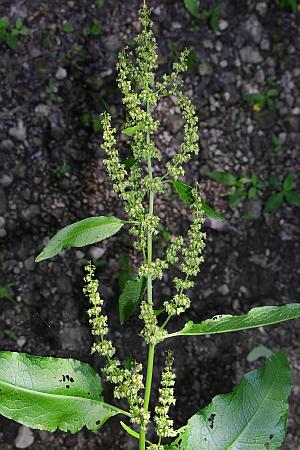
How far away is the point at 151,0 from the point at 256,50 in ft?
2.50

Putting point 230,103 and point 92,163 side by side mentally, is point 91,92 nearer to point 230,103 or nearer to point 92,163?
point 92,163

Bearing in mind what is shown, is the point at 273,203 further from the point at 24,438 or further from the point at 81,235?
the point at 81,235

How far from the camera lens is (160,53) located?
4.28 meters

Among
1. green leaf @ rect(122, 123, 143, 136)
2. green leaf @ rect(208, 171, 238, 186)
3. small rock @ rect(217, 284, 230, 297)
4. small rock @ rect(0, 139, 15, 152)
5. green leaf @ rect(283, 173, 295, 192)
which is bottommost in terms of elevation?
small rock @ rect(217, 284, 230, 297)

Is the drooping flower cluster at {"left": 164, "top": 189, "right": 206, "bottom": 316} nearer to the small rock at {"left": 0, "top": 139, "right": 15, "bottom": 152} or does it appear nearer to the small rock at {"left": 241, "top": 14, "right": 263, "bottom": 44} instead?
the small rock at {"left": 0, "top": 139, "right": 15, "bottom": 152}

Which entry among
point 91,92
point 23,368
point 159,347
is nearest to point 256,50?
point 91,92

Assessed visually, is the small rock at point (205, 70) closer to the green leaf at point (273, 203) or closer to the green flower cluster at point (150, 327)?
the green leaf at point (273, 203)

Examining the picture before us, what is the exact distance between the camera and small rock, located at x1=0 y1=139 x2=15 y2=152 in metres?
4.07

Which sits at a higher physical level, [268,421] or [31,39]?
[31,39]

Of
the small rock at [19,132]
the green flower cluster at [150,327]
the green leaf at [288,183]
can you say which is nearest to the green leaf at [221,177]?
the green leaf at [288,183]

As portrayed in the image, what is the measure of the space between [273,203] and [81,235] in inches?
91.8

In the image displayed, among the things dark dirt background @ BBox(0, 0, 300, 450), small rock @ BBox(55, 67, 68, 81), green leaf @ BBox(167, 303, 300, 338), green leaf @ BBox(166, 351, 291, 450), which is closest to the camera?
green leaf @ BBox(167, 303, 300, 338)

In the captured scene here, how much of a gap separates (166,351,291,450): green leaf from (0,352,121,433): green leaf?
0.37m

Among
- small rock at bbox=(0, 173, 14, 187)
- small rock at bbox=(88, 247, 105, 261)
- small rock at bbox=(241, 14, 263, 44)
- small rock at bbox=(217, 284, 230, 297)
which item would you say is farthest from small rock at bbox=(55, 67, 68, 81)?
small rock at bbox=(217, 284, 230, 297)
